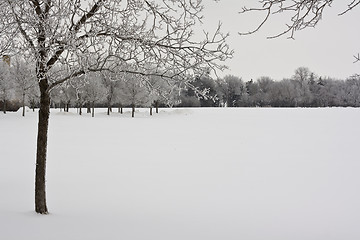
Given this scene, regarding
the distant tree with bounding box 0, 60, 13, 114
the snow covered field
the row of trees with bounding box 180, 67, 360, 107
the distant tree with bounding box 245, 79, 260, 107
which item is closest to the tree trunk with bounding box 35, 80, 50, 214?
the snow covered field

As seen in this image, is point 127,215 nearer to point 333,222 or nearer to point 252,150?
point 333,222

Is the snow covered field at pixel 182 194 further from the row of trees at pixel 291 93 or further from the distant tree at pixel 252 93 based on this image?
the distant tree at pixel 252 93

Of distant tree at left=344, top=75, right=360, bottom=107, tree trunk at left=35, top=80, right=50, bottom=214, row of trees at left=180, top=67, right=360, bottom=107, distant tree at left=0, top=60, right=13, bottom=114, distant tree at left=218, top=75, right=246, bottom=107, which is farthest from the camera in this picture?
distant tree at left=218, top=75, right=246, bottom=107

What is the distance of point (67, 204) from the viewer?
722 cm

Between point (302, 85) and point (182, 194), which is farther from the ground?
point (302, 85)

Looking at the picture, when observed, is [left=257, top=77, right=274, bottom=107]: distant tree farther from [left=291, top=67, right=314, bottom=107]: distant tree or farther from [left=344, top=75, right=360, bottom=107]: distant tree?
[left=344, top=75, right=360, bottom=107]: distant tree

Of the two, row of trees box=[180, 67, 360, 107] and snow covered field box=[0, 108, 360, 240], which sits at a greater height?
row of trees box=[180, 67, 360, 107]

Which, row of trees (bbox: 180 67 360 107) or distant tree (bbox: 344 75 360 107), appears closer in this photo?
distant tree (bbox: 344 75 360 107)

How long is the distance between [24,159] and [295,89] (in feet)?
265

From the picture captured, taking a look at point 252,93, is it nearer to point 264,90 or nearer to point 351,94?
point 264,90

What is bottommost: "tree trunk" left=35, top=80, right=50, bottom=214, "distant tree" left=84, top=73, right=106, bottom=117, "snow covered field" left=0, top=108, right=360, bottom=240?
"snow covered field" left=0, top=108, right=360, bottom=240

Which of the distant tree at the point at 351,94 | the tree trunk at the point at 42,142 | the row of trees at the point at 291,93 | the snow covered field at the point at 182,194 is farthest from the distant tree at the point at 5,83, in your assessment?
the distant tree at the point at 351,94

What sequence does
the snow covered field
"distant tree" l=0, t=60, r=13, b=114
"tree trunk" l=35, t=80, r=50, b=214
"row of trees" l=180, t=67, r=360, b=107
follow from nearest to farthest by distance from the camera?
the snow covered field
"tree trunk" l=35, t=80, r=50, b=214
"distant tree" l=0, t=60, r=13, b=114
"row of trees" l=180, t=67, r=360, b=107

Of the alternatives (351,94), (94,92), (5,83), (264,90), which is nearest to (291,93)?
(264,90)
